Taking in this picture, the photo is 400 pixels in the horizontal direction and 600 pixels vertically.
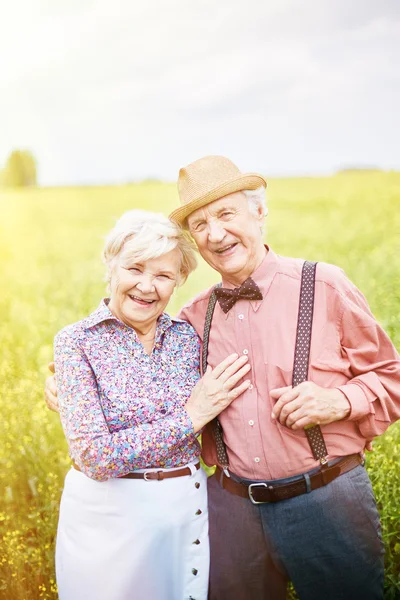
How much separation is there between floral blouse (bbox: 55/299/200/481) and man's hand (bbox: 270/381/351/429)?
1.24 ft

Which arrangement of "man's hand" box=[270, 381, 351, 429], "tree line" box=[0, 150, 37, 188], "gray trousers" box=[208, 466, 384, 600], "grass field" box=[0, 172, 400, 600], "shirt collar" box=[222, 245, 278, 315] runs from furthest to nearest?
"tree line" box=[0, 150, 37, 188], "grass field" box=[0, 172, 400, 600], "shirt collar" box=[222, 245, 278, 315], "gray trousers" box=[208, 466, 384, 600], "man's hand" box=[270, 381, 351, 429]

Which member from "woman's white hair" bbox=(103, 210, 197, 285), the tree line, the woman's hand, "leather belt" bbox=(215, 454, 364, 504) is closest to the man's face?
"woman's white hair" bbox=(103, 210, 197, 285)

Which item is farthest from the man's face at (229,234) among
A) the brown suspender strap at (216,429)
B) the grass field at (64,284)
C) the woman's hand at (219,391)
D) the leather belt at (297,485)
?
the grass field at (64,284)

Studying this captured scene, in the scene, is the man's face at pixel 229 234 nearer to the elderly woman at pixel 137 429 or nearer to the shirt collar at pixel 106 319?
the elderly woman at pixel 137 429

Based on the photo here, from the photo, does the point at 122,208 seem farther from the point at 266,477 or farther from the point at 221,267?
the point at 266,477

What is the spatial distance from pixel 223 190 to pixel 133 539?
146 centimetres

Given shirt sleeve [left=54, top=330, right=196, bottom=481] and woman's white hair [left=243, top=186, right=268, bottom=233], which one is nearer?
shirt sleeve [left=54, top=330, right=196, bottom=481]

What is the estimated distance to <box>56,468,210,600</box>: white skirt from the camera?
86.7 inches

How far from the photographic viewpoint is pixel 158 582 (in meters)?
2.27

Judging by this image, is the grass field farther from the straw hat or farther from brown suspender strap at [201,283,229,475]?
the straw hat

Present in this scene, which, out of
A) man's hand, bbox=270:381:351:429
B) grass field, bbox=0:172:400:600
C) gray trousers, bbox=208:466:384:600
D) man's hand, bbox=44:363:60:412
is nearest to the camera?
man's hand, bbox=270:381:351:429

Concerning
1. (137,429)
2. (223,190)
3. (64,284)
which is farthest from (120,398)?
(64,284)

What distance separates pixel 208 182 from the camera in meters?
2.27

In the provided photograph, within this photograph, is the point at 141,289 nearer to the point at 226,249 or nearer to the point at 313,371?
the point at 226,249
